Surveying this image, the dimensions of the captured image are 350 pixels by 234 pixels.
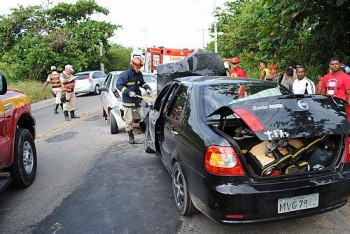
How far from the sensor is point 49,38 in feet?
91.2

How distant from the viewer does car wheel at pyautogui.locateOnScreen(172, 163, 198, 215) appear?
3.78 metres

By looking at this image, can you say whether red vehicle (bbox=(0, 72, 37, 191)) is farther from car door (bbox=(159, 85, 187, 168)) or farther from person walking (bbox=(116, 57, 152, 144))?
person walking (bbox=(116, 57, 152, 144))

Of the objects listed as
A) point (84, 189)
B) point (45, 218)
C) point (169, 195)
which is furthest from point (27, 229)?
point (169, 195)

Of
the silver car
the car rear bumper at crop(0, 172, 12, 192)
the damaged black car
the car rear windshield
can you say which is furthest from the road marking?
the silver car

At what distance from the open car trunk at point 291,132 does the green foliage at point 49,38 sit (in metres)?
25.8

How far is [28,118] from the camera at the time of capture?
18.3ft

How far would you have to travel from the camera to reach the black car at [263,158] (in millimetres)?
3109

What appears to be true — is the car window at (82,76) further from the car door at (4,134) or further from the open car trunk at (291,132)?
the open car trunk at (291,132)

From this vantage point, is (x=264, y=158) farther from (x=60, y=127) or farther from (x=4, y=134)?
(x=60, y=127)

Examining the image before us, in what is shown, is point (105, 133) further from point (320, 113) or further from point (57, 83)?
point (320, 113)

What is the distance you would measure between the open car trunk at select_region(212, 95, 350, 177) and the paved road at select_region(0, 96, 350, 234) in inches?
27.9

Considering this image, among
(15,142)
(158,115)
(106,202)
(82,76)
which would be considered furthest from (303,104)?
(82,76)

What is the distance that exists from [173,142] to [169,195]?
831mm

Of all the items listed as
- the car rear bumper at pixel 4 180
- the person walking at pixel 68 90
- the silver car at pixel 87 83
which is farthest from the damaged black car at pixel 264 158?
the silver car at pixel 87 83
